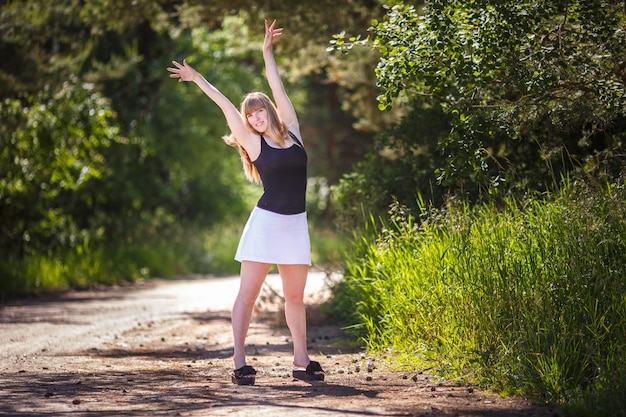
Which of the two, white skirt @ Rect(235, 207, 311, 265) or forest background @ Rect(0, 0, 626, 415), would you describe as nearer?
forest background @ Rect(0, 0, 626, 415)

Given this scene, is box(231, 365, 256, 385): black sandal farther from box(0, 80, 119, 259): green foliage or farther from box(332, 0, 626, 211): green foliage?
box(0, 80, 119, 259): green foliage

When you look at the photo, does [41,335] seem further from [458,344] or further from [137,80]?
[137,80]

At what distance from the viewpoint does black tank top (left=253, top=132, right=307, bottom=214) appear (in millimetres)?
7180

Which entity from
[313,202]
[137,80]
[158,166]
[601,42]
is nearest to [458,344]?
[601,42]

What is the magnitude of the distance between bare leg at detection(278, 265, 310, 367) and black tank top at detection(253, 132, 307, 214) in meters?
0.45

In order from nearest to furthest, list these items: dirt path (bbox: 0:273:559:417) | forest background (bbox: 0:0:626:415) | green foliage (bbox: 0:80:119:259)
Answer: dirt path (bbox: 0:273:559:417) < forest background (bbox: 0:0:626:415) < green foliage (bbox: 0:80:119:259)

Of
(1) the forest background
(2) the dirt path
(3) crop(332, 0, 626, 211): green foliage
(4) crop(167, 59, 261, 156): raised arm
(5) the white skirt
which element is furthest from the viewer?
(3) crop(332, 0, 626, 211): green foliage

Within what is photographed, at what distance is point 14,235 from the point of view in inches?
731

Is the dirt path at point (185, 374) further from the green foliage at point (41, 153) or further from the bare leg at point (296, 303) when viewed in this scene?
the green foliage at point (41, 153)

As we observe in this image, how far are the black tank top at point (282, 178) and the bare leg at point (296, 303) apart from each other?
1.47ft

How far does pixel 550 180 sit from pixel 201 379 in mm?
3898

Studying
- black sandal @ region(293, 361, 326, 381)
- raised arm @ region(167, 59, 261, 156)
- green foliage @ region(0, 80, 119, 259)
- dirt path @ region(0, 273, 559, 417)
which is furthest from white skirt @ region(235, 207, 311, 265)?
green foliage @ region(0, 80, 119, 259)

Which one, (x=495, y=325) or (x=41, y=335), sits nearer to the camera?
(x=495, y=325)

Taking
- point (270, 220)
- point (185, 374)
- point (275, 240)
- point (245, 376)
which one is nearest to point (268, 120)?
point (270, 220)
